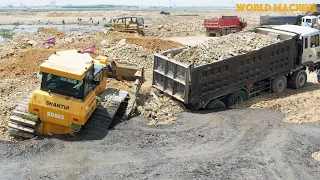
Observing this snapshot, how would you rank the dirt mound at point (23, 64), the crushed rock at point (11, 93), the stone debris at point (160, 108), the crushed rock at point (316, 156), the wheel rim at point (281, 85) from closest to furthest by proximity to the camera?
1. the crushed rock at point (316, 156)
2. the crushed rock at point (11, 93)
3. the stone debris at point (160, 108)
4. the wheel rim at point (281, 85)
5. the dirt mound at point (23, 64)

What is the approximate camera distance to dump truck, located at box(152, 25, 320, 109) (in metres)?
12.3

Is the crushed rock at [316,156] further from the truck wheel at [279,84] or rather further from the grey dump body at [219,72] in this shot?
the truck wheel at [279,84]

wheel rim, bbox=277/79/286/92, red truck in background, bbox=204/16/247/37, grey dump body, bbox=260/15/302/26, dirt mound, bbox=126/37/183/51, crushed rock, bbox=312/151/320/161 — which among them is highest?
grey dump body, bbox=260/15/302/26

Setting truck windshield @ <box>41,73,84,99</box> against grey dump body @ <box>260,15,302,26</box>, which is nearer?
truck windshield @ <box>41,73,84,99</box>

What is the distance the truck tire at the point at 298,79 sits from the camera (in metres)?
15.6

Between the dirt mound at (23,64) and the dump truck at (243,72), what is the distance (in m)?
6.45

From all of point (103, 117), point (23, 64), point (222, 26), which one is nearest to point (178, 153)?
point (103, 117)

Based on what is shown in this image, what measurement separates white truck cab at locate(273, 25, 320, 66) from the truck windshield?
966 centimetres

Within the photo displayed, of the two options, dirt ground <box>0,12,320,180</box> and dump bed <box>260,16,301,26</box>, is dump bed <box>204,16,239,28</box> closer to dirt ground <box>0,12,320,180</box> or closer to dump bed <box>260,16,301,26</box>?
dump bed <box>260,16,301,26</box>

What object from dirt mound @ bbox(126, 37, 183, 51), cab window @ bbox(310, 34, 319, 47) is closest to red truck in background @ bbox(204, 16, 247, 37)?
dirt mound @ bbox(126, 37, 183, 51)

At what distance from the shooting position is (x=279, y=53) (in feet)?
47.3

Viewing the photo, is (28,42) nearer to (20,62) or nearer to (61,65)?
(20,62)

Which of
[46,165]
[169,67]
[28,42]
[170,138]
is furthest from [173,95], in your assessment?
[28,42]

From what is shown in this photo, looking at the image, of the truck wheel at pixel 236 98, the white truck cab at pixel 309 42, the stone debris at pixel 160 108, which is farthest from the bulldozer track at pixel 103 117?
the white truck cab at pixel 309 42
